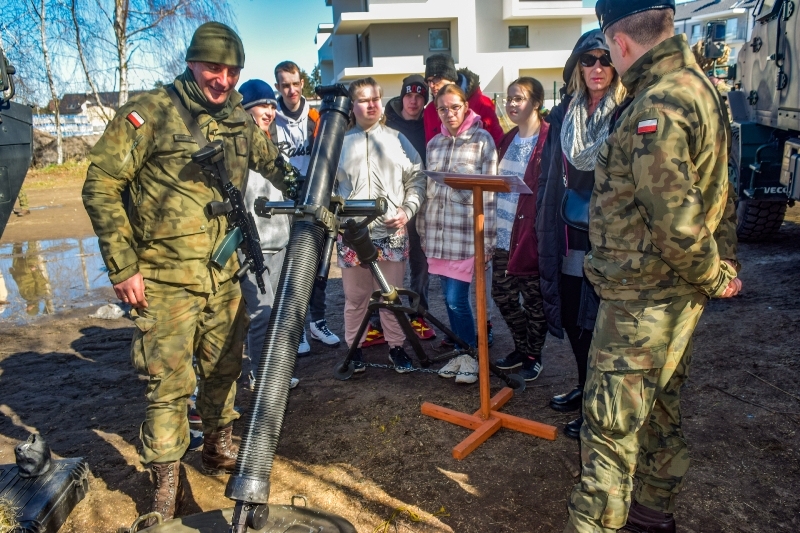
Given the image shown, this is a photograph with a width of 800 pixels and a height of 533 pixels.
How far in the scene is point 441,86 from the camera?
15.5 feet

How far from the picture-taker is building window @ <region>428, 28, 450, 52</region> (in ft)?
95.1

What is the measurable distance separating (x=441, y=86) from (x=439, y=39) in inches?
1026

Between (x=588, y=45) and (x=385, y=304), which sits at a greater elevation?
(x=588, y=45)

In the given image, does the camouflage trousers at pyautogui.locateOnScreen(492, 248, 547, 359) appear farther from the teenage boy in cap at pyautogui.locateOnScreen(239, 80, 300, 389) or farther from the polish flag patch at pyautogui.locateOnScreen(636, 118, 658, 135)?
the polish flag patch at pyautogui.locateOnScreen(636, 118, 658, 135)

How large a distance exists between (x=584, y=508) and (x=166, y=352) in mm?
1839

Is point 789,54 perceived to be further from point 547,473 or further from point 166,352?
point 166,352

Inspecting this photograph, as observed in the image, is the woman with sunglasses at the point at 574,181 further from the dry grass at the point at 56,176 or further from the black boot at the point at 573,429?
the dry grass at the point at 56,176

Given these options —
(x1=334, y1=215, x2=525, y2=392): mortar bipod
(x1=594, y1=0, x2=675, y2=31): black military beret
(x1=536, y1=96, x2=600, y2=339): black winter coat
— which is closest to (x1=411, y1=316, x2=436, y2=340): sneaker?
(x1=334, y1=215, x2=525, y2=392): mortar bipod

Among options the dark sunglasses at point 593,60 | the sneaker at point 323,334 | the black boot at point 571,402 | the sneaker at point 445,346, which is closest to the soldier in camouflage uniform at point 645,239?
the dark sunglasses at point 593,60

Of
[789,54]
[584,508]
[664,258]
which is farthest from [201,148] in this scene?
[789,54]

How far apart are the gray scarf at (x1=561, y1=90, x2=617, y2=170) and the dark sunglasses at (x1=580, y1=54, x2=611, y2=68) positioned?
0.47 feet

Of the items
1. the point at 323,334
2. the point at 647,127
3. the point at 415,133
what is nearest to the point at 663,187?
the point at 647,127

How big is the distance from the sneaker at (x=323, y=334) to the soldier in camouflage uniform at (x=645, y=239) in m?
3.06

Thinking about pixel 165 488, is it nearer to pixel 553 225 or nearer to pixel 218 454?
pixel 218 454
